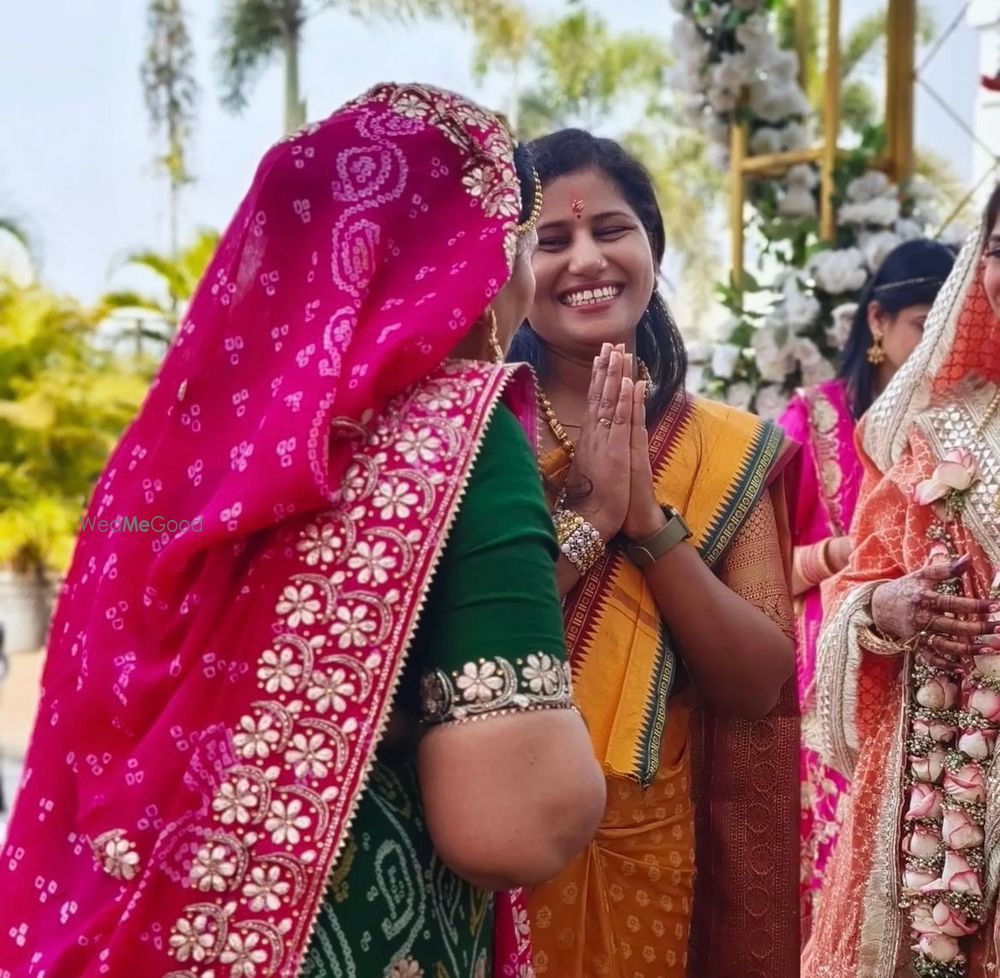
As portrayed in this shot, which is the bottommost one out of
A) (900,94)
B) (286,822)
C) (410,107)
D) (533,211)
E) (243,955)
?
(243,955)

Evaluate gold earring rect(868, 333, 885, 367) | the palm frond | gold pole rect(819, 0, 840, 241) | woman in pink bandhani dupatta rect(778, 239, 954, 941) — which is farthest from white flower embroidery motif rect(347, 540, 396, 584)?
the palm frond

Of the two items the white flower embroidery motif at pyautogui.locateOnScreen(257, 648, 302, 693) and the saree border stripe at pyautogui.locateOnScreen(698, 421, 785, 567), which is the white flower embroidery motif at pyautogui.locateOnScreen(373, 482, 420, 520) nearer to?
the white flower embroidery motif at pyautogui.locateOnScreen(257, 648, 302, 693)

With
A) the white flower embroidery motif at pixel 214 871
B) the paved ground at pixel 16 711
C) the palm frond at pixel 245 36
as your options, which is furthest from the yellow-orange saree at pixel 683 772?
the palm frond at pixel 245 36

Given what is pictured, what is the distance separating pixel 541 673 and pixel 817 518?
2.75m

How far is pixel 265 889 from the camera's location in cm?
151

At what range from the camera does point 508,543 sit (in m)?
1.53

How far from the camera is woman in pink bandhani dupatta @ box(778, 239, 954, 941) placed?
4027mm

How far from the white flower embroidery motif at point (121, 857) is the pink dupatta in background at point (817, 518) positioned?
2643mm

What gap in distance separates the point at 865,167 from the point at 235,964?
15.6ft

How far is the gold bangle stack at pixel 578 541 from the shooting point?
7.20 feet

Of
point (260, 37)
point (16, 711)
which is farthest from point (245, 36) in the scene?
point (16, 711)

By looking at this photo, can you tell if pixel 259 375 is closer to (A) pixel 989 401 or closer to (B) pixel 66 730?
(B) pixel 66 730

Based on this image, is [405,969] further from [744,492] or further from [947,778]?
[947,778]

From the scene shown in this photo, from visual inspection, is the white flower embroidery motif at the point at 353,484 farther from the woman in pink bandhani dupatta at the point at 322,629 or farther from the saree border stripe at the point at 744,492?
the saree border stripe at the point at 744,492
